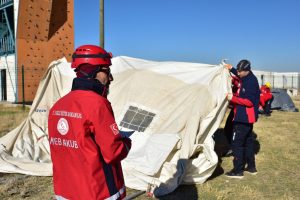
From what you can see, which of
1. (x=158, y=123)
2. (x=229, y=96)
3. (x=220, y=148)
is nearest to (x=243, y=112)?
(x=229, y=96)

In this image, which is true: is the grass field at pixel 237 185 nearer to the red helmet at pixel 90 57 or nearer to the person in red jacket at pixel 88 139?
the person in red jacket at pixel 88 139

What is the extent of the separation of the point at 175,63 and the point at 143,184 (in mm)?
2999

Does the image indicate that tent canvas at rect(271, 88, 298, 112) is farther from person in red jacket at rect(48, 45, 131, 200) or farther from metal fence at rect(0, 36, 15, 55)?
person in red jacket at rect(48, 45, 131, 200)

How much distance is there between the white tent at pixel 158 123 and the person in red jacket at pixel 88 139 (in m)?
2.90

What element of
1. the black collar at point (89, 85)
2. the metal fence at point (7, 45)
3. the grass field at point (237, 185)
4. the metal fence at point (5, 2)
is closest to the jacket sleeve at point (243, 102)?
the grass field at point (237, 185)

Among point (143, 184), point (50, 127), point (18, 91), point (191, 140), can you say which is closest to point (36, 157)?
point (143, 184)

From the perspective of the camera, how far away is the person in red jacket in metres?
2.28

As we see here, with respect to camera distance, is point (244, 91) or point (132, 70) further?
point (132, 70)

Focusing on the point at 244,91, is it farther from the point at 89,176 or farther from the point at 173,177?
the point at 89,176

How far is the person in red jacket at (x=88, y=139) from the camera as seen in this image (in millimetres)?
2279

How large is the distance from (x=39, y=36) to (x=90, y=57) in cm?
1728

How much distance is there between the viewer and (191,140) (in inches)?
232

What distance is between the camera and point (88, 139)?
232 centimetres

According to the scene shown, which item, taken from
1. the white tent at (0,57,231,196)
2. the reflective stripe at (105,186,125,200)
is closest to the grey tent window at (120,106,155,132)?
the white tent at (0,57,231,196)
